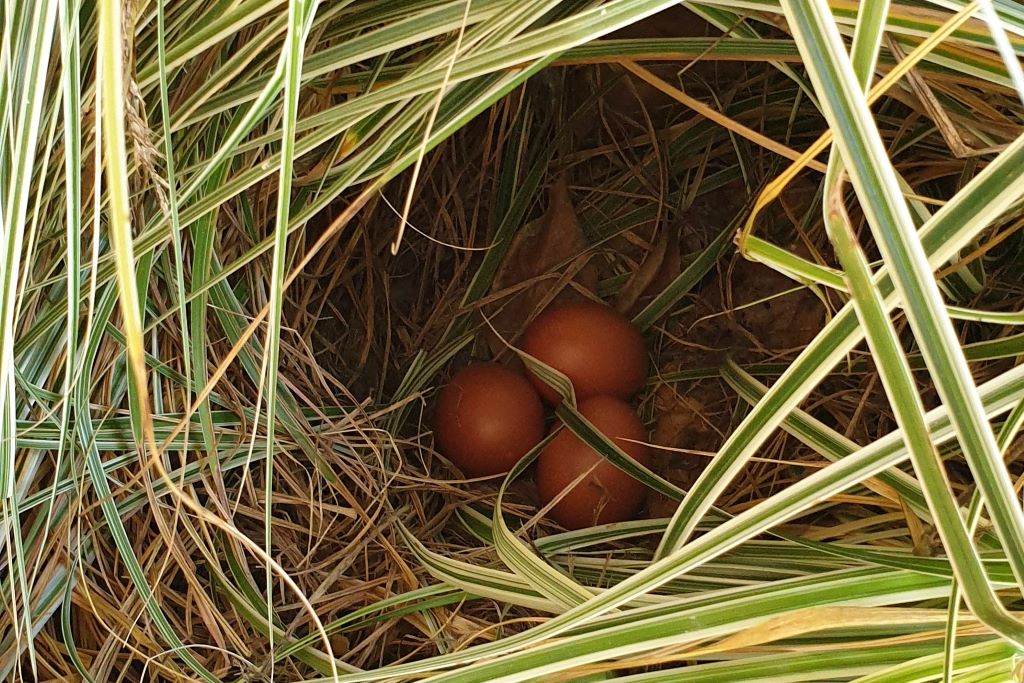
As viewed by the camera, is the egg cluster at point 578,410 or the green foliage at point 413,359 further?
the egg cluster at point 578,410

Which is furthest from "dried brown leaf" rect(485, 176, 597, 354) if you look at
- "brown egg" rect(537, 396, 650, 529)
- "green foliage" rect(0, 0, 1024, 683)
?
"brown egg" rect(537, 396, 650, 529)

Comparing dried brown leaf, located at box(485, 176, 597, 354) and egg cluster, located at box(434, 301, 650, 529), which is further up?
dried brown leaf, located at box(485, 176, 597, 354)

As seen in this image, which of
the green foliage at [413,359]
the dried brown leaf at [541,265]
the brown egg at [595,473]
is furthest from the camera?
the dried brown leaf at [541,265]

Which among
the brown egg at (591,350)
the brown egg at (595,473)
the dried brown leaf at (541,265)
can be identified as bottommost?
the brown egg at (595,473)

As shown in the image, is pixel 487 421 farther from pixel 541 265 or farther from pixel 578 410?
pixel 541 265

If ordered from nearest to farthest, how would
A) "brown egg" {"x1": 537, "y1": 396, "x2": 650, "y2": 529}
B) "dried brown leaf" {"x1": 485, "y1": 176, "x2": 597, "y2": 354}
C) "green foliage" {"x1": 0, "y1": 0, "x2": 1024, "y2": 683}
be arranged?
"green foliage" {"x1": 0, "y1": 0, "x2": 1024, "y2": 683}, "brown egg" {"x1": 537, "y1": 396, "x2": 650, "y2": 529}, "dried brown leaf" {"x1": 485, "y1": 176, "x2": 597, "y2": 354}

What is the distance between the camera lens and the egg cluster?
0.84 metres

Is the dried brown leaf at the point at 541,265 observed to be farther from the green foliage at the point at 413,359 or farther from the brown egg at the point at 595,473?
the brown egg at the point at 595,473

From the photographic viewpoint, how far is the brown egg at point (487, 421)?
0.87m

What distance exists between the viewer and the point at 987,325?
760 mm

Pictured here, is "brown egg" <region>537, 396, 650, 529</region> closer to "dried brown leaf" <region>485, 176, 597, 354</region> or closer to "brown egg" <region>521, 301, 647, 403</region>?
"brown egg" <region>521, 301, 647, 403</region>

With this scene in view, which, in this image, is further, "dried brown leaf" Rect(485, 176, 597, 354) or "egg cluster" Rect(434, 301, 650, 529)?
"dried brown leaf" Rect(485, 176, 597, 354)

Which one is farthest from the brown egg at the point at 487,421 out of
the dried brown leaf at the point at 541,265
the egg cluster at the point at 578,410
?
the dried brown leaf at the point at 541,265

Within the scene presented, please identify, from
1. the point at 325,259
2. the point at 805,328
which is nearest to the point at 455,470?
the point at 325,259
